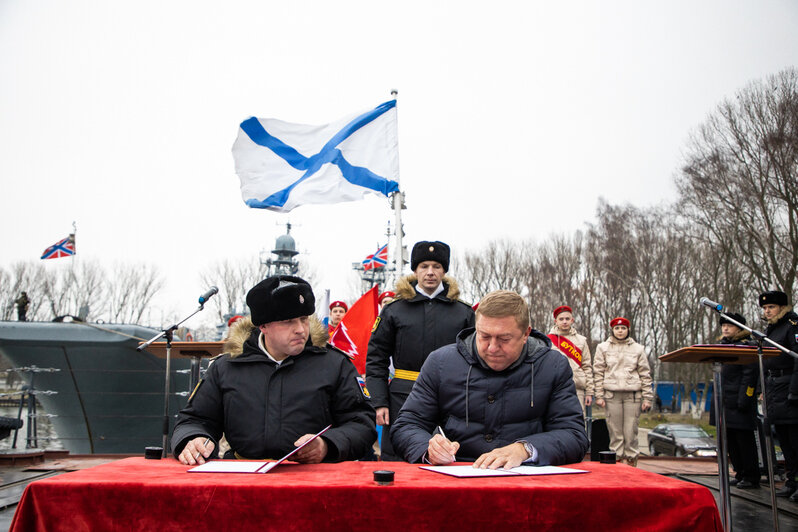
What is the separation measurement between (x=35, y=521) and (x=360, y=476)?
882 mm

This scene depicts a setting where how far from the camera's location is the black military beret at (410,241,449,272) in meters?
5.03

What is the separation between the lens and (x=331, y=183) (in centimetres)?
786

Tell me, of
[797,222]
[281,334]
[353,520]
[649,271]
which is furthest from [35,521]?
[649,271]

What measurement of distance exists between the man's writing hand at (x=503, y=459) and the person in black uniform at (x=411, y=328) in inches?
99.3

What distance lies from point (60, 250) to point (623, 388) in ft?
44.0

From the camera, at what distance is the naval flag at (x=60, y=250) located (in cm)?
1481

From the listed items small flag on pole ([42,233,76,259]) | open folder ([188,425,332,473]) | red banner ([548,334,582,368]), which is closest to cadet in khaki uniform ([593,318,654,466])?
red banner ([548,334,582,368])

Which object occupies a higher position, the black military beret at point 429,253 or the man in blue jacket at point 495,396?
the black military beret at point 429,253

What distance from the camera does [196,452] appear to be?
2270 mm

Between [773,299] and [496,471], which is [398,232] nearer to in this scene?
[773,299]

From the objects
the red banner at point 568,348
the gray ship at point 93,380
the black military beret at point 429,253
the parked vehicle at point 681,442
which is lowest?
the parked vehicle at point 681,442

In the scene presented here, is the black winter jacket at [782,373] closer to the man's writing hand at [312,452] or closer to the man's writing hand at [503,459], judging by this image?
the man's writing hand at [503,459]

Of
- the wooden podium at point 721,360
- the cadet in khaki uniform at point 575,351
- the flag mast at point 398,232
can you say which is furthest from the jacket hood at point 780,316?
the flag mast at point 398,232

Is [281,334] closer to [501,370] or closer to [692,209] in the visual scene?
[501,370]
